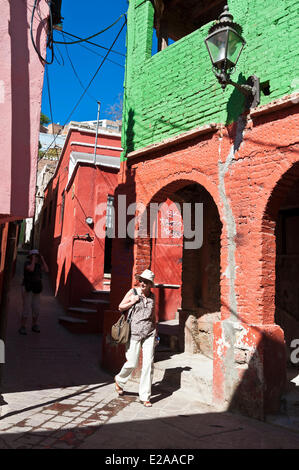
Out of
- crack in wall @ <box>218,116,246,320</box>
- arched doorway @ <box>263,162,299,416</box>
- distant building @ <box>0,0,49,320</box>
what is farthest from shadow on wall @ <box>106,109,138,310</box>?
arched doorway @ <box>263,162,299,416</box>

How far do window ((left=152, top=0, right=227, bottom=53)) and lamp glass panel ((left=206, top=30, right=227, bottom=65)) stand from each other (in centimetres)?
350

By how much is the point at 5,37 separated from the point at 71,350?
5806mm

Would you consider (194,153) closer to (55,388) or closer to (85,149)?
(55,388)

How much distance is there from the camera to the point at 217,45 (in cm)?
457

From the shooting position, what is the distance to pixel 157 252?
10.9 metres

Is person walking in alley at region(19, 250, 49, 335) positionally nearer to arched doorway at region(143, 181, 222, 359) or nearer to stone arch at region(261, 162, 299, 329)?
arched doorway at region(143, 181, 222, 359)

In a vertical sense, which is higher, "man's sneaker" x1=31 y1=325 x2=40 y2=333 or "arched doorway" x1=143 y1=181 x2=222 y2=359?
"arched doorway" x1=143 y1=181 x2=222 y2=359

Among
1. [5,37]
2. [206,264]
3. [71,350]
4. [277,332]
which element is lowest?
[71,350]

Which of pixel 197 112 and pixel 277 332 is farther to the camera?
pixel 197 112

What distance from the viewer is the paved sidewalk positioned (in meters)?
3.63

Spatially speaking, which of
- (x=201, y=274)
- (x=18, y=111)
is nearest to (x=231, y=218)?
(x=201, y=274)

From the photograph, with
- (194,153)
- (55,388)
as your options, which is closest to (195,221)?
(194,153)

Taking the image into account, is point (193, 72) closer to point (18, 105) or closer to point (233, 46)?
point (233, 46)

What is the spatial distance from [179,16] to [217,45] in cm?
416
